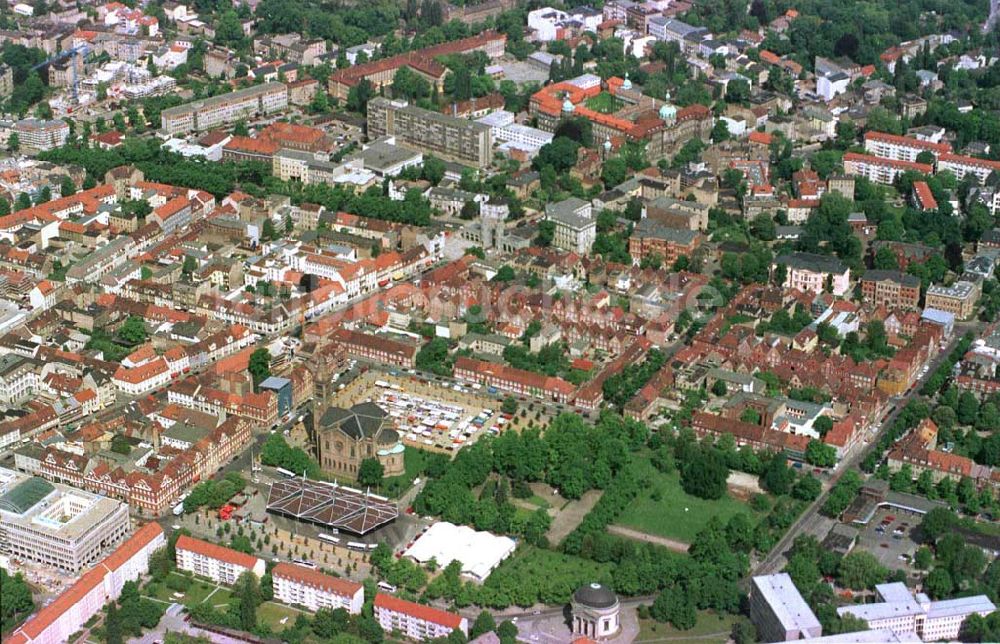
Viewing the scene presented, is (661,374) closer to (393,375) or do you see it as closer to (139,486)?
(393,375)

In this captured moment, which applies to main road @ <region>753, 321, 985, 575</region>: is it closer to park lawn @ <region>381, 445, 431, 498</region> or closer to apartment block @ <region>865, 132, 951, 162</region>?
park lawn @ <region>381, 445, 431, 498</region>

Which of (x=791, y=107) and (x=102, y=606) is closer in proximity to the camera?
(x=102, y=606)

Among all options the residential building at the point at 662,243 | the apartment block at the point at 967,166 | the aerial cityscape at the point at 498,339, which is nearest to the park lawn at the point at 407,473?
the aerial cityscape at the point at 498,339

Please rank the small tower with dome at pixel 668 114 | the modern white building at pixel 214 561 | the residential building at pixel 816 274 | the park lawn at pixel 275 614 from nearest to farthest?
the park lawn at pixel 275 614, the modern white building at pixel 214 561, the residential building at pixel 816 274, the small tower with dome at pixel 668 114

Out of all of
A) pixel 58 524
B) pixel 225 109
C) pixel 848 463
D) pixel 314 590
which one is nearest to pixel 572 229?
pixel 848 463

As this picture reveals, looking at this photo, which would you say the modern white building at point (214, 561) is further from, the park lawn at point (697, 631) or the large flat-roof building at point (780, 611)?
the large flat-roof building at point (780, 611)

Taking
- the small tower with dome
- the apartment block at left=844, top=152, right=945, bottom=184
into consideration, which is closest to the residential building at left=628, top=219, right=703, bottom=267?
the apartment block at left=844, top=152, right=945, bottom=184

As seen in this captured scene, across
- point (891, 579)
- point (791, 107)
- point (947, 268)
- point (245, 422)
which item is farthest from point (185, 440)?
point (791, 107)
